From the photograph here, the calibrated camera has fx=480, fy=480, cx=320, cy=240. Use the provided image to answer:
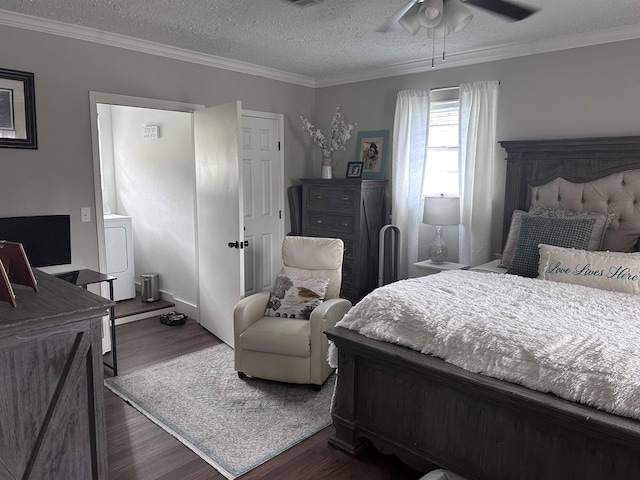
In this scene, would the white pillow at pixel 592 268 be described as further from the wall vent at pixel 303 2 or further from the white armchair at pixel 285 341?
the wall vent at pixel 303 2

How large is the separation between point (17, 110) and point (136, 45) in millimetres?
1094

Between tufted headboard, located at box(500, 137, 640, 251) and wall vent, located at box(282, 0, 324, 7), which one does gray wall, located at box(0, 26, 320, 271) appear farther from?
tufted headboard, located at box(500, 137, 640, 251)

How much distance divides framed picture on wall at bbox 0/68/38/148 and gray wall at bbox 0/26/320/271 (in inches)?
1.9

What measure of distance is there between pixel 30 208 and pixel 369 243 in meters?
2.95

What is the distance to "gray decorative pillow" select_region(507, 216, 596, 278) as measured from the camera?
330 centimetres

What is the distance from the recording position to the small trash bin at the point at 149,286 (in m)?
5.32

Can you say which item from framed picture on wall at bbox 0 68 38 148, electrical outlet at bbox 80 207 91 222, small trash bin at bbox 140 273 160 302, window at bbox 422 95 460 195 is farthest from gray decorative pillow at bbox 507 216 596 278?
small trash bin at bbox 140 273 160 302

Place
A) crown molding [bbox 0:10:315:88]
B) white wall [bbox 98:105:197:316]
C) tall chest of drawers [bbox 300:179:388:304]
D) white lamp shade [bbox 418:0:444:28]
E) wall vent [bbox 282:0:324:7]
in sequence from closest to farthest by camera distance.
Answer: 1. white lamp shade [bbox 418:0:444:28]
2. wall vent [bbox 282:0:324:7]
3. crown molding [bbox 0:10:315:88]
4. tall chest of drawers [bbox 300:179:388:304]
5. white wall [bbox 98:105:197:316]

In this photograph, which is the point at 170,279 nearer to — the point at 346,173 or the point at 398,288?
the point at 346,173

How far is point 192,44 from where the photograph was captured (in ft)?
13.4

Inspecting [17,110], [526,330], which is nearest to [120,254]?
[17,110]

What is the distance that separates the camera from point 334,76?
17.4 ft

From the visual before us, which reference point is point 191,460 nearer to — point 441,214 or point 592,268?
point 592,268

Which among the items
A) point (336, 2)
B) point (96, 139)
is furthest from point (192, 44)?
point (336, 2)
